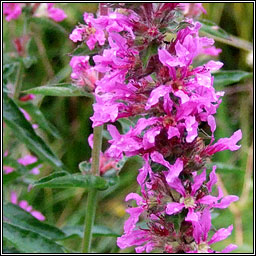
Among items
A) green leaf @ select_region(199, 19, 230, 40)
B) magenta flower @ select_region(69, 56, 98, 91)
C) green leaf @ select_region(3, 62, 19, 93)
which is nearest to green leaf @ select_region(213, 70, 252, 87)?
green leaf @ select_region(199, 19, 230, 40)

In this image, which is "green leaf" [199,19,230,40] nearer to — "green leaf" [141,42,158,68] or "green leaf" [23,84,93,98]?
"green leaf" [23,84,93,98]

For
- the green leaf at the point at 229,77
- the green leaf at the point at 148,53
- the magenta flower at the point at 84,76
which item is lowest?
the green leaf at the point at 148,53

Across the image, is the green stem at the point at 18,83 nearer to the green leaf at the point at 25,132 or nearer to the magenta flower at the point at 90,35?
the green leaf at the point at 25,132

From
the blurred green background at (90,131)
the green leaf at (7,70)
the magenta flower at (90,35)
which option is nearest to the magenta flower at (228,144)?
the magenta flower at (90,35)

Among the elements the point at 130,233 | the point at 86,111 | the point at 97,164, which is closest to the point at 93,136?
the point at 97,164

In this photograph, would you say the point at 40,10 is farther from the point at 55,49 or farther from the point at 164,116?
the point at 55,49
